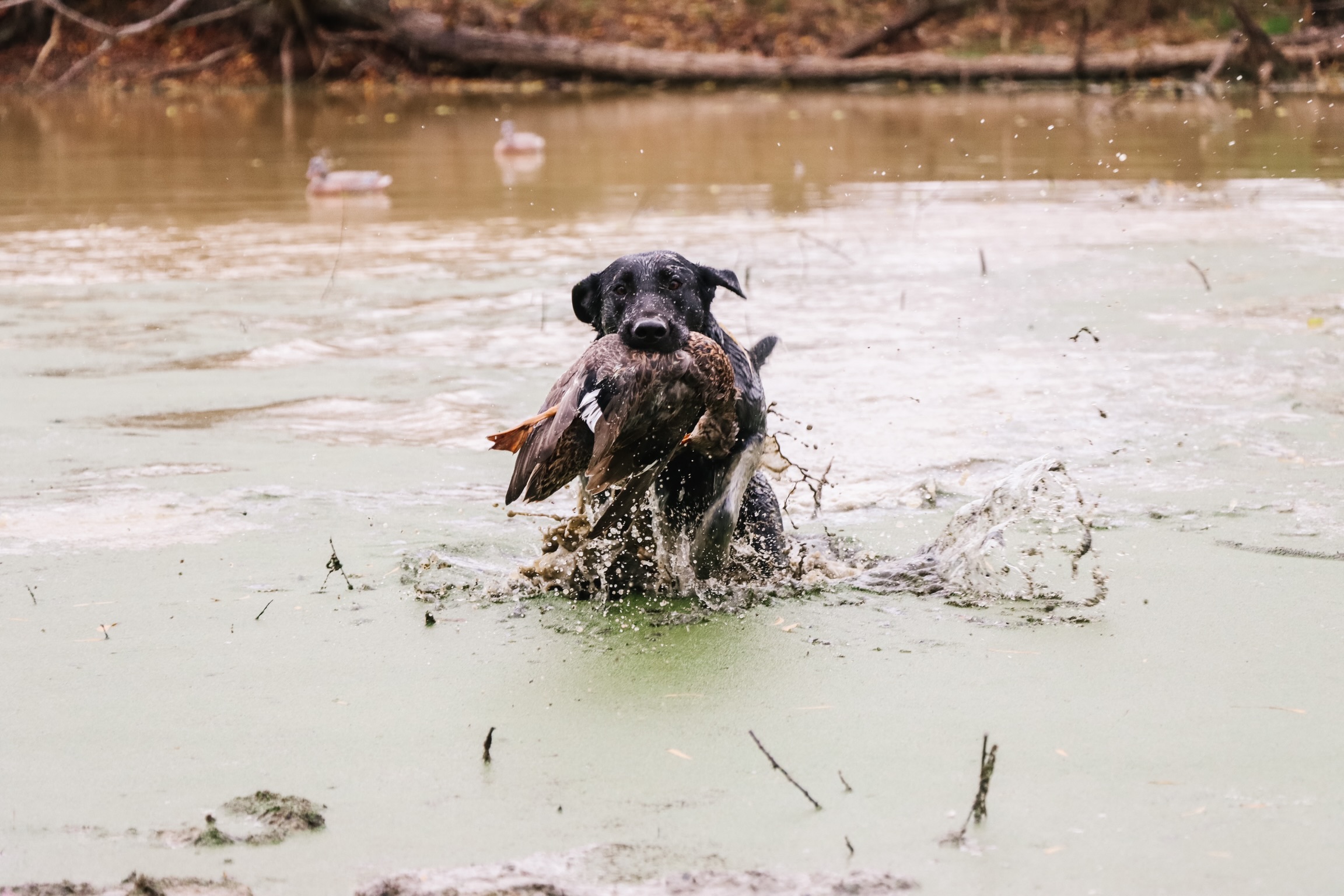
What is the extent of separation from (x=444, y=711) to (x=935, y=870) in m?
1.28

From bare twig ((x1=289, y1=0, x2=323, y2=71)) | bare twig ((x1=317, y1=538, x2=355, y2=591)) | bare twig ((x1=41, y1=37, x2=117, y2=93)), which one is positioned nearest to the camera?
bare twig ((x1=317, y1=538, x2=355, y2=591))

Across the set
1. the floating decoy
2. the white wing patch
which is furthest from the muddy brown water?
the white wing patch

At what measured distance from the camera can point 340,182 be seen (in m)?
12.1

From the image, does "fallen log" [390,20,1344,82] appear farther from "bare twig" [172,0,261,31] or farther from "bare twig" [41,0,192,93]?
"bare twig" [41,0,192,93]

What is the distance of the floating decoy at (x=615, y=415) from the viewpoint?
148 inches

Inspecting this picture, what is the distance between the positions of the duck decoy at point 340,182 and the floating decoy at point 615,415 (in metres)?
8.54

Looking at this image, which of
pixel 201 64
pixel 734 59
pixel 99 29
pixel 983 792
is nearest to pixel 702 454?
pixel 983 792

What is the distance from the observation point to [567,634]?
411 cm

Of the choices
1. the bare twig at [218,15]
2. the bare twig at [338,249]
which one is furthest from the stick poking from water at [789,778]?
the bare twig at [218,15]

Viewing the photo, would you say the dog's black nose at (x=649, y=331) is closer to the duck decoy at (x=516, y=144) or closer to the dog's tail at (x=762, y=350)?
the dog's tail at (x=762, y=350)

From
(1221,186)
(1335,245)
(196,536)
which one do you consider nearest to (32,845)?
(196,536)

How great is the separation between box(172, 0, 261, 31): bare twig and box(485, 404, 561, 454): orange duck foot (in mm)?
19917

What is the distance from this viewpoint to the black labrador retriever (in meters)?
4.33

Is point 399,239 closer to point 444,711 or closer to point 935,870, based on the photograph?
point 444,711
